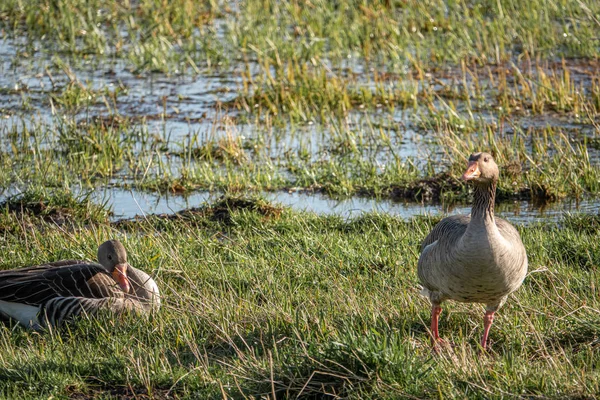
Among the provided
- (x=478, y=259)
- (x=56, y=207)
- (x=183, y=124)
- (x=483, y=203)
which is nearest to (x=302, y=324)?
(x=478, y=259)

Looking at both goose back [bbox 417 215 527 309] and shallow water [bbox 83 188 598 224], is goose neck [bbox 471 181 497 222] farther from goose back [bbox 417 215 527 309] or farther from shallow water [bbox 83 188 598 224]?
shallow water [bbox 83 188 598 224]

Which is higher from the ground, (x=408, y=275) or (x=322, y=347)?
(x=322, y=347)

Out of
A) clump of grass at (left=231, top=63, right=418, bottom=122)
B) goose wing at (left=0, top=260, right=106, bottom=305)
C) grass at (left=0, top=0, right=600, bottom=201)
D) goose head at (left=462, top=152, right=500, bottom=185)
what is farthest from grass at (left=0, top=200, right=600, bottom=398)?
clump of grass at (left=231, top=63, right=418, bottom=122)

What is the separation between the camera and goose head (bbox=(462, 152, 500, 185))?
5.23 meters

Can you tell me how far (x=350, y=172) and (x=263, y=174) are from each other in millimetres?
970

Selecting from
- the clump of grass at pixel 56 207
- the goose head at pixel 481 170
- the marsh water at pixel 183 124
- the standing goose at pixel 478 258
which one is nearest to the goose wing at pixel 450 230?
the standing goose at pixel 478 258

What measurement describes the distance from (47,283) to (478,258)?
3.14 metres

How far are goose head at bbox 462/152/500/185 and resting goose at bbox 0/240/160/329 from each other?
2.34m

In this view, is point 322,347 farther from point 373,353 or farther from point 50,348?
point 50,348

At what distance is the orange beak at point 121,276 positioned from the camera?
21.0ft

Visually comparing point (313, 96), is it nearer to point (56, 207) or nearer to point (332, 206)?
point (332, 206)

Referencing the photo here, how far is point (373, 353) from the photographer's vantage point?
15.0 feet

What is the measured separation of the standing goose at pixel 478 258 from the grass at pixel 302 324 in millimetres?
264

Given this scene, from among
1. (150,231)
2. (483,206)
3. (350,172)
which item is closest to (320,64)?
(350,172)
